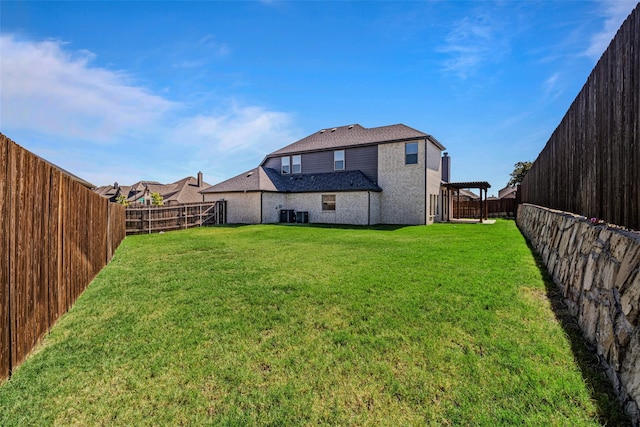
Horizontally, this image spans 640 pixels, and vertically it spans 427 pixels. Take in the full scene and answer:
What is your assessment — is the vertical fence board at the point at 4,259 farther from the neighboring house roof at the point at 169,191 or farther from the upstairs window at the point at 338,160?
the neighboring house roof at the point at 169,191

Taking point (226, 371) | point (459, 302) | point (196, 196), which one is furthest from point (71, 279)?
point (196, 196)

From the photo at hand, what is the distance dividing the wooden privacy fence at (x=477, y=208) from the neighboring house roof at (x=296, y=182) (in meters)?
12.9

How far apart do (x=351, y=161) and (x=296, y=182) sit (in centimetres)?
454

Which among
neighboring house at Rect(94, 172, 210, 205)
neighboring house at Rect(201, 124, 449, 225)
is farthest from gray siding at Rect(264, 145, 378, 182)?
neighboring house at Rect(94, 172, 210, 205)

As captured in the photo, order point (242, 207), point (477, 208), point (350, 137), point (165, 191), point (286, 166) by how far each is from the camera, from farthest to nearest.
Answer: point (165, 191), point (477, 208), point (286, 166), point (350, 137), point (242, 207)

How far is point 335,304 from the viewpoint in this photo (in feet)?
13.8

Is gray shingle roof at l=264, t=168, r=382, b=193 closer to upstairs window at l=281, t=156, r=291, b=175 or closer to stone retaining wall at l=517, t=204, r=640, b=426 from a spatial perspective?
upstairs window at l=281, t=156, r=291, b=175

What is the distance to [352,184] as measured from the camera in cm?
1947

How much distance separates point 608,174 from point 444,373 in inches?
125

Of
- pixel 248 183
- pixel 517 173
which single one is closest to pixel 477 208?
pixel 248 183

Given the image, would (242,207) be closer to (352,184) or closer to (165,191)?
(352,184)

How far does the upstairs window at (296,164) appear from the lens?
23.6m

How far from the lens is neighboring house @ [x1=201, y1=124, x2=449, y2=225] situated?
18.8 meters

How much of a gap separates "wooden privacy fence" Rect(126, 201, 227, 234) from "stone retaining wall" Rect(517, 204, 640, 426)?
16989 millimetres
